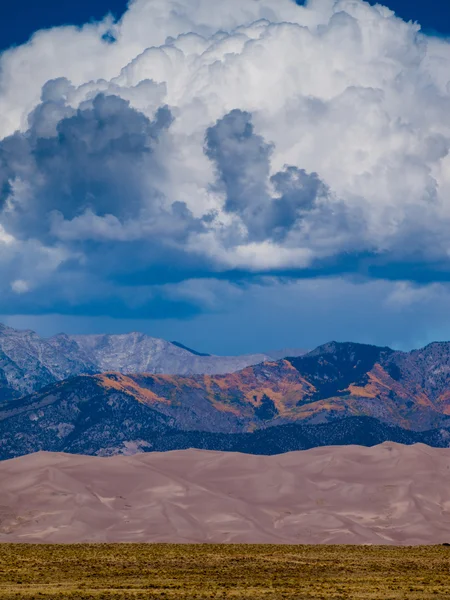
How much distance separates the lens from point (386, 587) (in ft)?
374

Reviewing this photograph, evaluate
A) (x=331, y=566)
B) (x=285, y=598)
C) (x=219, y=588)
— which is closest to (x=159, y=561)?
(x=331, y=566)

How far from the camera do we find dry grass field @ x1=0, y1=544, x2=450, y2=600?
10581 centimetres

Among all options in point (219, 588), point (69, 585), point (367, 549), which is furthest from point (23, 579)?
point (367, 549)

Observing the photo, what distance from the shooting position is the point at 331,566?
5477 inches

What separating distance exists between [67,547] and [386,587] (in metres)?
70.1

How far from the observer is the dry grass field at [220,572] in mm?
105812

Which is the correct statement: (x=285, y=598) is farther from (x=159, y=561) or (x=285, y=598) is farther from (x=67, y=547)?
(x=67, y=547)

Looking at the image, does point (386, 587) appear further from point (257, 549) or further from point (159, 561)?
point (257, 549)

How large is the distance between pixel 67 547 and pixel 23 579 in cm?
5205

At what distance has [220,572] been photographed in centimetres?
12850

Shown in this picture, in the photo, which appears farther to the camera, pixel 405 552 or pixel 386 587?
pixel 405 552

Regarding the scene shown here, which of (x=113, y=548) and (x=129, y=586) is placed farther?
(x=113, y=548)

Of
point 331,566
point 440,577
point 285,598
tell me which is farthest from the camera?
point 331,566

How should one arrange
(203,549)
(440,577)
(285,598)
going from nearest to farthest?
(285,598)
(440,577)
(203,549)
